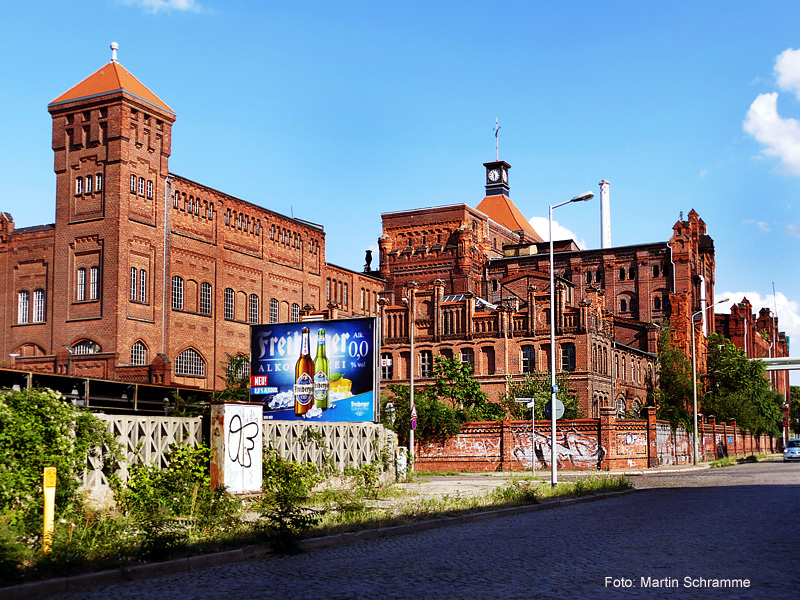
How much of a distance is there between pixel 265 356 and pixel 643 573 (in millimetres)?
23117

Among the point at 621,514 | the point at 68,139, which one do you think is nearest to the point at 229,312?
the point at 68,139

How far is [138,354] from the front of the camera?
5191 centimetres

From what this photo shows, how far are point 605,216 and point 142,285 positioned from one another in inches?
2033

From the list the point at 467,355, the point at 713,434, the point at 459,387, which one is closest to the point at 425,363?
the point at 467,355

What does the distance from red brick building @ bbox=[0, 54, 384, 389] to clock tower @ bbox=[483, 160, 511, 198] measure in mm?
52779

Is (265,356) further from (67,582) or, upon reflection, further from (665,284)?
(665,284)

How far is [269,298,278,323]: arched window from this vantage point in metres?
64.6

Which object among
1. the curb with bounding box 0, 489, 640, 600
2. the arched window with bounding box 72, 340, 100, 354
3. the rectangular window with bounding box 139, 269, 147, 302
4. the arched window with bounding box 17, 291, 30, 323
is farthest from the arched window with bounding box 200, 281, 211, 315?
the curb with bounding box 0, 489, 640, 600

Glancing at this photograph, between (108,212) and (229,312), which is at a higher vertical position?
(108,212)

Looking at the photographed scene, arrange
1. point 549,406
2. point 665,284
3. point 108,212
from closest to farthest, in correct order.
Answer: point 549,406, point 108,212, point 665,284

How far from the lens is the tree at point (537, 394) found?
48.2 meters

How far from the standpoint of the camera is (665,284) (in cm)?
7800

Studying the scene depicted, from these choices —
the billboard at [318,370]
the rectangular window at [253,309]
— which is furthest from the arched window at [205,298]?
the billboard at [318,370]

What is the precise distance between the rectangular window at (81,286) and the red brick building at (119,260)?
78 mm
